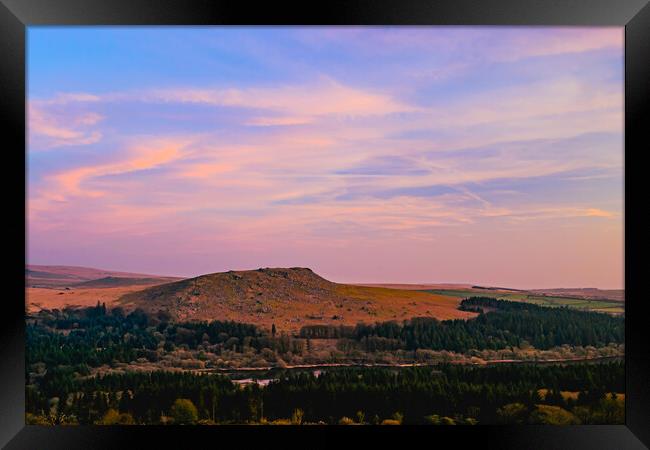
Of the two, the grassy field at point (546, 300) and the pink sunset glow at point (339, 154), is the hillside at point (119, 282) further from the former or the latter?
the grassy field at point (546, 300)

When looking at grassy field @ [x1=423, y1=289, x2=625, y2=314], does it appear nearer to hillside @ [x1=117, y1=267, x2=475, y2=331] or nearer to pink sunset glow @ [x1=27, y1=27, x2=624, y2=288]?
hillside @ [x1=117, y1=267, x2=475, y2=331]

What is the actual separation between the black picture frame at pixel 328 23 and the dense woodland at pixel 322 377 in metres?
7.03

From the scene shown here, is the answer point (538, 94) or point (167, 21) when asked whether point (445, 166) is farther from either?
point (167, 21)

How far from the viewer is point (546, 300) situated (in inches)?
451

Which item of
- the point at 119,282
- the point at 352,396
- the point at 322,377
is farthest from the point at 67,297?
the point at 352,396

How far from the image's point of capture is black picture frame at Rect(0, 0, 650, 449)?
2512mm

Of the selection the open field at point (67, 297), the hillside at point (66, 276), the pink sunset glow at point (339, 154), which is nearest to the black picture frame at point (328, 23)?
the pink sunset glow at point (339, 154)

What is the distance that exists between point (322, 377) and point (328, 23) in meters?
8.91

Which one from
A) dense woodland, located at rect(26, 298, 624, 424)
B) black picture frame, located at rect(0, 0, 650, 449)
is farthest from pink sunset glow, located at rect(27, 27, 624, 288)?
black picture frame, located at rect(0, 0, 650, 449)

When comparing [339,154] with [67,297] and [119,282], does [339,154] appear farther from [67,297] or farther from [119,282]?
[67,297]

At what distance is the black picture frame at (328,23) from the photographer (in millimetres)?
2512

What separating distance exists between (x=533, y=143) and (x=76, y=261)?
7.42 metres

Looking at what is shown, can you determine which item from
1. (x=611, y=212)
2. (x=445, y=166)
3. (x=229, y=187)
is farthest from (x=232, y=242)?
(x=611, y=212)

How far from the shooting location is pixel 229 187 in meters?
8.21
